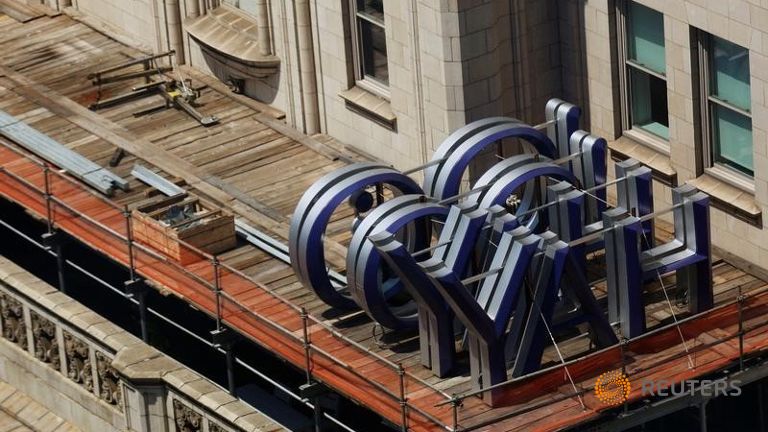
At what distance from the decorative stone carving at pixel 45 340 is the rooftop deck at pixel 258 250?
1891mm

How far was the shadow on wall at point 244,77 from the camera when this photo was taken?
200ft

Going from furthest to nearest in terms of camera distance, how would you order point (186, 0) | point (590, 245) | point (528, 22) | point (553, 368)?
point (186, 0), point (528, 22), point (590, 245), point (553, 368)

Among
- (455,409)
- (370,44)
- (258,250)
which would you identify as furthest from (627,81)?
(455,409)

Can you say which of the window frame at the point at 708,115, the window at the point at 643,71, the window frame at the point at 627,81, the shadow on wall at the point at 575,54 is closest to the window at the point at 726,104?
the window frame at the point at 708,115

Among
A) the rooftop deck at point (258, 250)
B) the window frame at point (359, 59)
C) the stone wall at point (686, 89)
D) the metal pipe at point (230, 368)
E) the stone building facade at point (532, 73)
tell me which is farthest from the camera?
the window frame at point (359, 59)

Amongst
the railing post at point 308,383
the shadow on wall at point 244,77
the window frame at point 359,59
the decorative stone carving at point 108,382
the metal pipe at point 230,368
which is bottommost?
the decorative stone carving at point 108,382

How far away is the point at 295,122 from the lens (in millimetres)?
60531

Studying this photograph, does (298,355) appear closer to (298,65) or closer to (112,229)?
(112,229)

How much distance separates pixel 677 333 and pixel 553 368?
9.47 ft

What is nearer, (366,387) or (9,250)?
(366,387)

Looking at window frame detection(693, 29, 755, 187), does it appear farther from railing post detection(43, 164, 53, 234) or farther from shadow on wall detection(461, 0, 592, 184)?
railing post detection(43, 164, 53, 234)

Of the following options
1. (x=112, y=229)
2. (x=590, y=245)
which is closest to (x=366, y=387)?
(x=590, y=245)

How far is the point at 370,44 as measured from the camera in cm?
5809

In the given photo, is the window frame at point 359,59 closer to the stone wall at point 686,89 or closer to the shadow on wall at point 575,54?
the shadow on wall at point 575,54
